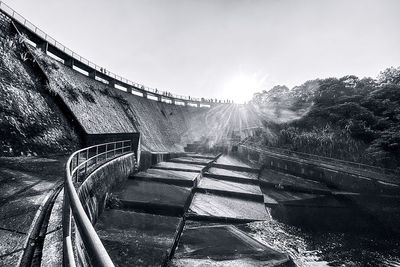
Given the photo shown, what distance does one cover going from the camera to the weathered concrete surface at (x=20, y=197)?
2506 millimetres

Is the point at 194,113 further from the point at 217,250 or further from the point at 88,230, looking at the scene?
the point at 88,230

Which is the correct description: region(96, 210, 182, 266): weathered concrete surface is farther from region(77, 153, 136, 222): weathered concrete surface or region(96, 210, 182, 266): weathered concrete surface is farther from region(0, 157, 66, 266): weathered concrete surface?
region(0, 157, 66, 266): weathered concrete surface

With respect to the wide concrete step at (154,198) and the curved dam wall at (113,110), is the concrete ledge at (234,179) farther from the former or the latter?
the curved dam wall at (113,110)

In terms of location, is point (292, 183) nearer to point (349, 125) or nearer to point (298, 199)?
point (298, 199)

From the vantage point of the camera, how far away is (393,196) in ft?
34.9

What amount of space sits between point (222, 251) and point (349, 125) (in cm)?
1794

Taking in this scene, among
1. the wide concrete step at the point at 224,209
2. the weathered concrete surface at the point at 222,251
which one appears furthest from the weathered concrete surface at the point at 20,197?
the wide concrete step at the point at 224,209

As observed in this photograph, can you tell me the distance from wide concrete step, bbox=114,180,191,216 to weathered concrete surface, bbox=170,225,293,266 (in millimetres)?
1140

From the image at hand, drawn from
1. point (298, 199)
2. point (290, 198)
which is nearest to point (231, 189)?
point (290, 198)

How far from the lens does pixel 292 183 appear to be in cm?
1357

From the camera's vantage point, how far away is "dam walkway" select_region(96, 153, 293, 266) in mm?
5039

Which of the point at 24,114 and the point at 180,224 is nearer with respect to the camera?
the point at 180,224

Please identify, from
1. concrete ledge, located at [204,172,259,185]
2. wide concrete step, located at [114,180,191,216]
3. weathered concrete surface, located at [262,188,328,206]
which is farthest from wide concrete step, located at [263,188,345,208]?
wide concrete step, located at [114,180,191,216]

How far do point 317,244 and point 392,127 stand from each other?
14.1m
